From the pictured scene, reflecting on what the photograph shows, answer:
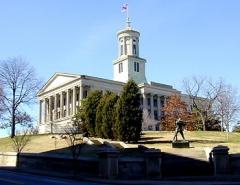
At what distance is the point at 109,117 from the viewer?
51906mm

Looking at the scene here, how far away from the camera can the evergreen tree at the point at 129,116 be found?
4803 cm

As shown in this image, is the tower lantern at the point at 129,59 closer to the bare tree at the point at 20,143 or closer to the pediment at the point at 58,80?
the pediment at the point at 58,80

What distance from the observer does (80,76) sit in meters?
104

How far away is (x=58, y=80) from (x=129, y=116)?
6786cm

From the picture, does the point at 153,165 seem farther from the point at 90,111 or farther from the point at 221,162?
the point at 90,111

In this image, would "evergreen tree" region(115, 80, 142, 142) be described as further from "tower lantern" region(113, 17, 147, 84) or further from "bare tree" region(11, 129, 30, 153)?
"tower lantern" region(113, 17, 147, 84)

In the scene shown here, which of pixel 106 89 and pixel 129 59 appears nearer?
pixel 106 89

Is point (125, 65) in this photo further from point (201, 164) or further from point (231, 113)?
point (201, 164)

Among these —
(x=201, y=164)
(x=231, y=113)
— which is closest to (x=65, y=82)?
(x=231, y=113)

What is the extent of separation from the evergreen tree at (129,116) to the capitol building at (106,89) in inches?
1842

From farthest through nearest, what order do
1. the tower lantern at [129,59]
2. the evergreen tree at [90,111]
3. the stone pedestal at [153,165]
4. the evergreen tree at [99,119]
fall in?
the tower lantern at [129,59] < the evergreen tree at [90,111] < the evergreen tree at [99,119] < the stone pedestal at [153,165]

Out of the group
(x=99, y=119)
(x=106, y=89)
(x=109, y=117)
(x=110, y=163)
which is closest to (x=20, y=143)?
(x=109, y=117)

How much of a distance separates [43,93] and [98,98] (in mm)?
61865

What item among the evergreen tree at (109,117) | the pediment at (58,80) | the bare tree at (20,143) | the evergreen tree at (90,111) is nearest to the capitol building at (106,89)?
the pediment at (58,80)
